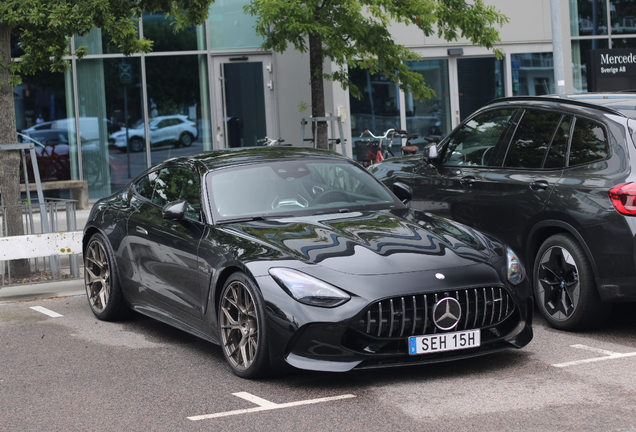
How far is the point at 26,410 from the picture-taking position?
5469mm

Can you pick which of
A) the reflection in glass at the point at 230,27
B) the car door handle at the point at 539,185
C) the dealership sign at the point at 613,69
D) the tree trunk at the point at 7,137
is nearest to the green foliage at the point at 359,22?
the dealership sign at the point at 613,69

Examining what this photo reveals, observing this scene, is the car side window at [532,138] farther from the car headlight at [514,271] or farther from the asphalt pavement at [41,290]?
the asphalt pavement at [41,290]

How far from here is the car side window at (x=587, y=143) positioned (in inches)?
271

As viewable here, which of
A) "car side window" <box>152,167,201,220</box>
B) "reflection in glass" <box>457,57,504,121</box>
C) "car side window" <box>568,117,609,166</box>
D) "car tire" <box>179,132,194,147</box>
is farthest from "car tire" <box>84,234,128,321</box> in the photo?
"reflection in glass" <box>457,57,504,121</box>

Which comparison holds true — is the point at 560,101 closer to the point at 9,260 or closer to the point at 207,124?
the point at 9,260

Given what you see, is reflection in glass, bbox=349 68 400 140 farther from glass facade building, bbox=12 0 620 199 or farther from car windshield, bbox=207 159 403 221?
car windshield, bbox=207 159 403 221

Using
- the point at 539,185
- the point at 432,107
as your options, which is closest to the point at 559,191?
the point at 539,185

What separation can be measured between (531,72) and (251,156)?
16.0 metres

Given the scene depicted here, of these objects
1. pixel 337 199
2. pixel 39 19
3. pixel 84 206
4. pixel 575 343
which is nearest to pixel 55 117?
pixel 84 206

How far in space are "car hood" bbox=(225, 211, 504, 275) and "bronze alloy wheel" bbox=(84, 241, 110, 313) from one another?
6.80 ft

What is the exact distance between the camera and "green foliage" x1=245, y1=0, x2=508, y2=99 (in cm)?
1366

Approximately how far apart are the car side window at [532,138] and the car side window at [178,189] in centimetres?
261

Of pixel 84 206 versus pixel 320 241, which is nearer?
pixel 320 241

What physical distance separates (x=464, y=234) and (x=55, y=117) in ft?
46.4
